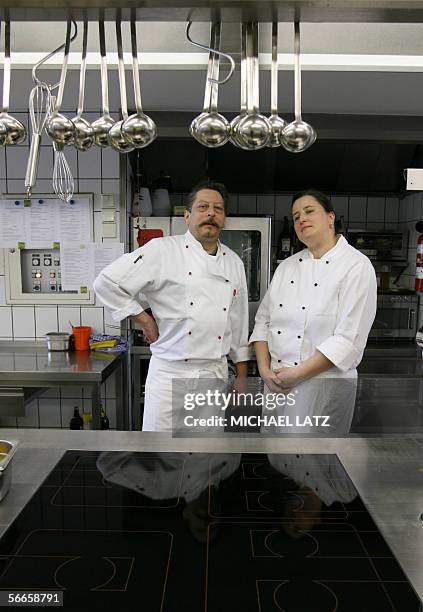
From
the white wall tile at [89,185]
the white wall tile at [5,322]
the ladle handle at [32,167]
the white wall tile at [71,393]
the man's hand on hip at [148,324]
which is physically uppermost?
the white wall tile at [89,185]

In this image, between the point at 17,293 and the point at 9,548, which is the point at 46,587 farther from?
the point at 17,293

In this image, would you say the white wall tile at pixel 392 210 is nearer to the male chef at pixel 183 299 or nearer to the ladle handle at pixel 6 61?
the male chef at pixel 183 299

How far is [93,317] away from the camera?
316 centimetres

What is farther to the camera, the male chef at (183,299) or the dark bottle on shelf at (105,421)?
the dark bottle on shelf at (105,421)

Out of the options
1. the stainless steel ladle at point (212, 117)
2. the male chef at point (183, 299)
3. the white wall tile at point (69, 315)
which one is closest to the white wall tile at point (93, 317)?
the white wall tile at point (69, 315)

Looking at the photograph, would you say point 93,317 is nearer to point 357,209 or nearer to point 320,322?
point 320,322

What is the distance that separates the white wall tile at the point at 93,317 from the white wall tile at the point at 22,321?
1.06 ft

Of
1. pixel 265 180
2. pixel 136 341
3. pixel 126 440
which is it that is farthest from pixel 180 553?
pixel 265 180

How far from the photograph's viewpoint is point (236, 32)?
3.44 ft

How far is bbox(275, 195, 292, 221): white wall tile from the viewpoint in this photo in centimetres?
349

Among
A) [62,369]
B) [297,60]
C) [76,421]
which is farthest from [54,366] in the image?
→ [297,60]

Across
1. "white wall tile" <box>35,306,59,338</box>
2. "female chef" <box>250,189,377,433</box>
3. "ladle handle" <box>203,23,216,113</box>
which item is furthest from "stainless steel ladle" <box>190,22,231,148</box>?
"white wall tile" <box>35,306,59,338</box>

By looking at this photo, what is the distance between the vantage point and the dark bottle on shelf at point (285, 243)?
3.29 metres

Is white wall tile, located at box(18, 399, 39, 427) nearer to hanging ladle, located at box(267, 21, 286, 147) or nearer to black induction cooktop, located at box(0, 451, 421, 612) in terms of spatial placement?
black induction cooktop, located at box(0, 451, 421, 612)
